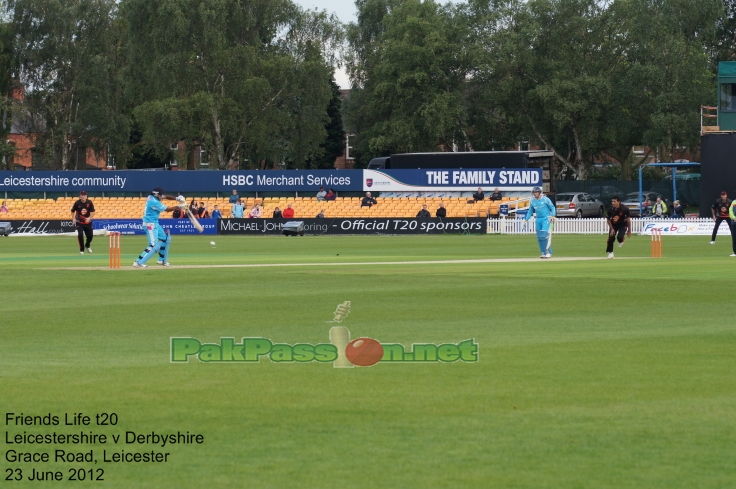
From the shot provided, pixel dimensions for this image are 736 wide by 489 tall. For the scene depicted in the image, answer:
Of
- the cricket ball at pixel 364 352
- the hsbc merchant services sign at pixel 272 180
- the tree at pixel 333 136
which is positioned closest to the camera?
the cricket ball at pixel 364 352

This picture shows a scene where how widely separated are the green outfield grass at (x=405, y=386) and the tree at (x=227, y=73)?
56923mm

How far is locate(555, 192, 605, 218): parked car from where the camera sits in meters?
65.1

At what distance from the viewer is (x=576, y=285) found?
824 inches

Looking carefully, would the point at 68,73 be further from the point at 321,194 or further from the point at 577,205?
the point at 577,205

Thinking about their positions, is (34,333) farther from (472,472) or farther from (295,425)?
(472,472)

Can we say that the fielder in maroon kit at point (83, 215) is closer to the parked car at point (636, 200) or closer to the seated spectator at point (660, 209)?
the seated spectator at point (660, 209)

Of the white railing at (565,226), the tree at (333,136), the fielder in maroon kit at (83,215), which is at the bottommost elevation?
the white railing at (565,226)

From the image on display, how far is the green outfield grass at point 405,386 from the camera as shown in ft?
23.5

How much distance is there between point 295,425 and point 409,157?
190 feet

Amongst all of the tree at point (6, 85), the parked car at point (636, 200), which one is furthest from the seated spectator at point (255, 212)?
the tree at point (6, 85)

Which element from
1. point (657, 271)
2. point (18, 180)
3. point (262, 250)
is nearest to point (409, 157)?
point (18, 180)

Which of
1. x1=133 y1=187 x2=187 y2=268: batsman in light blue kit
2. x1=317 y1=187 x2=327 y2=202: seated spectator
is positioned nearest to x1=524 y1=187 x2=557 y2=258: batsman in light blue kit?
x1=133 y1=187 x2=187 y2=268: batsman in light blue kit

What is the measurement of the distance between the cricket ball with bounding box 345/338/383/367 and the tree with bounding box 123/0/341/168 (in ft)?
213

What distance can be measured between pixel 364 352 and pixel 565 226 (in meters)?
44.4
